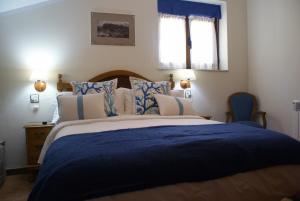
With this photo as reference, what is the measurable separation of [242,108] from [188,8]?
173cm

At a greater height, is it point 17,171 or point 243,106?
point 243,106

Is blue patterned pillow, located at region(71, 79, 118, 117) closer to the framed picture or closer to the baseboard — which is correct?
the framed picture

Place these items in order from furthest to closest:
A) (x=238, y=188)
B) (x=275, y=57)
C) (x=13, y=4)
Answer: (x=275, y=57)
(x=13, y=4)
(x=238, y=188)

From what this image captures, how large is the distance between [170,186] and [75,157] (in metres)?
0.48

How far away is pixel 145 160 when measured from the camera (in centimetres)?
122

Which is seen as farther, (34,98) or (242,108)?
(242,108)

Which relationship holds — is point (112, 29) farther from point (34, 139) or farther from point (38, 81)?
point (34, 139)

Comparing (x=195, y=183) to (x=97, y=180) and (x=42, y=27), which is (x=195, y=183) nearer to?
(x=97, y=180)

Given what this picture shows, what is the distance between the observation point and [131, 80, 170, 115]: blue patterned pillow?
9.40 ft

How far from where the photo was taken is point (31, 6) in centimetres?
302

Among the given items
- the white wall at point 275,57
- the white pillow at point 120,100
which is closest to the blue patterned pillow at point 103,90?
the white pillow at point 120,100

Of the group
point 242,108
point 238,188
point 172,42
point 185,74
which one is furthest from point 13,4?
point 242,108

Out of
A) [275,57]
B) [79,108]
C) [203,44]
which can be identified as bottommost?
[79,108]

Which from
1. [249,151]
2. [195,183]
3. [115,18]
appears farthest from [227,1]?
[195,183]
